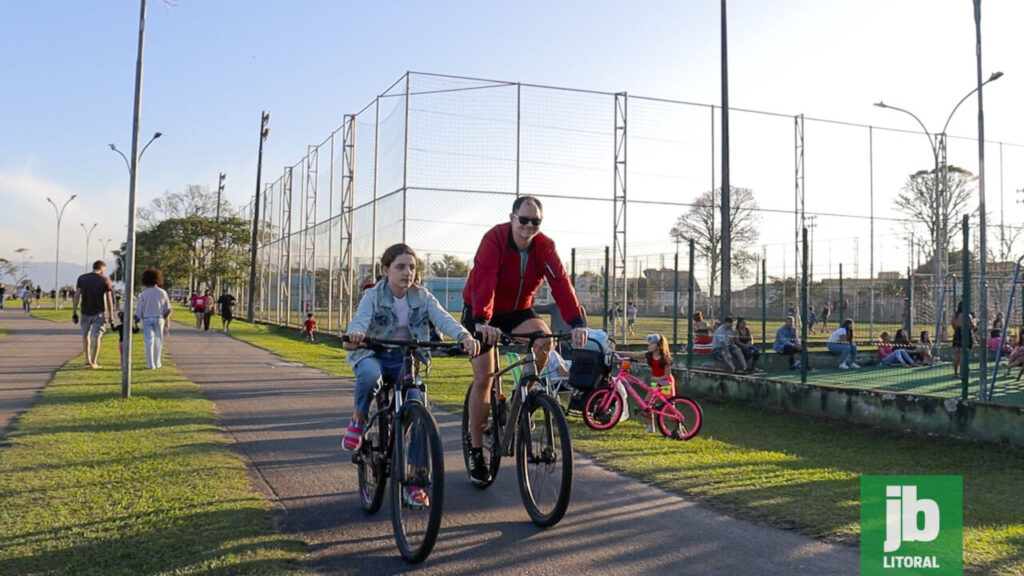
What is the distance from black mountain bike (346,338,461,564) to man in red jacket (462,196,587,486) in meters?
0.61

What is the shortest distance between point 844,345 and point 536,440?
15302mm

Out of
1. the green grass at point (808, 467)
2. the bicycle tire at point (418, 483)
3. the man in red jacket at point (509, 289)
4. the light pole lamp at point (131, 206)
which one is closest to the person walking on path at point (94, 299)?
the light pole lamp at point (131, 206)

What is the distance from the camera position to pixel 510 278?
203 inches

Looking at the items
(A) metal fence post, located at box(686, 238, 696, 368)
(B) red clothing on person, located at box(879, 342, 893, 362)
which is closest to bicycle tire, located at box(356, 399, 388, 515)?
(A) metal fence post, located at box(686, 238, 696, 368)

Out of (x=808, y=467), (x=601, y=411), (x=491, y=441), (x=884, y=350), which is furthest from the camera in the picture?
(x=884, y=350)

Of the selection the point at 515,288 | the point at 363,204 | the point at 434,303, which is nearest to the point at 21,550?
the point at 434,303

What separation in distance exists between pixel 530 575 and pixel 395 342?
1332 mm

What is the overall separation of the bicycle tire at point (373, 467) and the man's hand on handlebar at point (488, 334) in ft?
2.33

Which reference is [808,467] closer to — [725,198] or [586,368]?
[586,368]

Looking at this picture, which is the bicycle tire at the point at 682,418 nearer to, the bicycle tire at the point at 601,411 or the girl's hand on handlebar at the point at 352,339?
the bicycle tire at the point at 601,411

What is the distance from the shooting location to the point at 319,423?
27.6 ft

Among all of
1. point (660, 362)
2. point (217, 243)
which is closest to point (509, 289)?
point (660, 362)

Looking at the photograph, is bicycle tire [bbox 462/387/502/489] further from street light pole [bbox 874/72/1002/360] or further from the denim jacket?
street light pole [bbox 874/72/1002/360]

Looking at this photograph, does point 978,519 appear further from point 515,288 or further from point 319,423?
point 319,423
